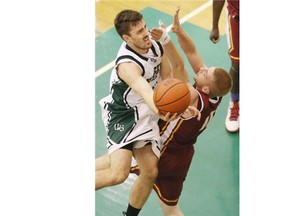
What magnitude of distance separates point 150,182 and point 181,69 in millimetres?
762

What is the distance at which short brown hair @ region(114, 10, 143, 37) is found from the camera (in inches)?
151

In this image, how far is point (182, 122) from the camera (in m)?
4.06

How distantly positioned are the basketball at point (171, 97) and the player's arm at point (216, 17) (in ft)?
3.84

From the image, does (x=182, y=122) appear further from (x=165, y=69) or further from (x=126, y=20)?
(x=126, y=20)

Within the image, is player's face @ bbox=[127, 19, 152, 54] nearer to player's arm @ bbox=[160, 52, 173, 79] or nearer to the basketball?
player's arm @ bbox=[160, 52, 173, 79]

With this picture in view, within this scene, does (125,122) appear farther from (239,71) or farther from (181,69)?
(239,71)

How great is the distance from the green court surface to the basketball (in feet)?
1.75

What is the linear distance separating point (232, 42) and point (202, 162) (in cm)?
88

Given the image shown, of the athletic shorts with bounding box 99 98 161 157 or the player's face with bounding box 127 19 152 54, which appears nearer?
the player's face with bounding box 127 19 152 54

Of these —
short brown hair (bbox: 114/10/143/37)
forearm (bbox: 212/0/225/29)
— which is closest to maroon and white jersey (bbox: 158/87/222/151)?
short brown hair (bbox: 114/10/143/37)

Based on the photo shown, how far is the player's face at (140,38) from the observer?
383 cm

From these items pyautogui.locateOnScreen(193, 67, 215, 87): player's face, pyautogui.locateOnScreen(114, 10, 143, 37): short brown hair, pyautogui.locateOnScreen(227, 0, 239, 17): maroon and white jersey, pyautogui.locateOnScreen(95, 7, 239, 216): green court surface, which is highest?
pyautogui.locateOnScreen(114, 10, 143, 37): short brown hair

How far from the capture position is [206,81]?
395 cm

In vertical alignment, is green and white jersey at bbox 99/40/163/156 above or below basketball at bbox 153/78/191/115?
below
